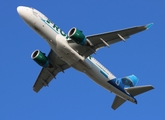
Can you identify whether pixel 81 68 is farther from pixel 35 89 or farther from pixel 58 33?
pixel 35 89

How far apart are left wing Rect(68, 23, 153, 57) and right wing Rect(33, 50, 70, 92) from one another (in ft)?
17.4

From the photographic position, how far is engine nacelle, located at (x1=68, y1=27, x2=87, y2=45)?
4475cm

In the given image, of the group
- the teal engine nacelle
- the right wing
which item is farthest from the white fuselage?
the teal engine nacelle

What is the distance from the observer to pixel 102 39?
45812 millimetres

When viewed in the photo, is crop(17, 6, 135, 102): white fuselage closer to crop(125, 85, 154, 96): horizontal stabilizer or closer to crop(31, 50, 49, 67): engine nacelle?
crop(31, 50, 49, 67): engine nacelle

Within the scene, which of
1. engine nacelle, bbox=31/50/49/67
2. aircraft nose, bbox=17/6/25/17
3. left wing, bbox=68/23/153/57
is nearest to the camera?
left wing, bbox=68/23/153/57

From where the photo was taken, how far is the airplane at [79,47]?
148 feet

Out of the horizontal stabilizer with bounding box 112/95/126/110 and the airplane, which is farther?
the horizontal stabilizer with bounding box 112/95/126/110

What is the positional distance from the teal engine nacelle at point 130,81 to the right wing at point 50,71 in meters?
7.40

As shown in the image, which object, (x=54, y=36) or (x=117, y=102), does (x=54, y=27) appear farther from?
(x=117, y=102)

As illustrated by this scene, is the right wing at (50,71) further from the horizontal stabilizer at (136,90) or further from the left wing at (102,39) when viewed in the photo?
the horizontal stabilizer at (136,90)

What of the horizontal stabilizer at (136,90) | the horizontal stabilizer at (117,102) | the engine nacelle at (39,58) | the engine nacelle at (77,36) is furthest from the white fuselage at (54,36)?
the horizontal stabilizer at (117,102)

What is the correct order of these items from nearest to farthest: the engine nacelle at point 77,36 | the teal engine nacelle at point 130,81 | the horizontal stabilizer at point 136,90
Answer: the engine nacelle at point 77,36 → the horizontal stabilizer at point 136,90 → the teal engine nacelle at point 130,81

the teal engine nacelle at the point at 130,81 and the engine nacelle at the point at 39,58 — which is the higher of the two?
the teal engine nacelle at the point at 130,81
